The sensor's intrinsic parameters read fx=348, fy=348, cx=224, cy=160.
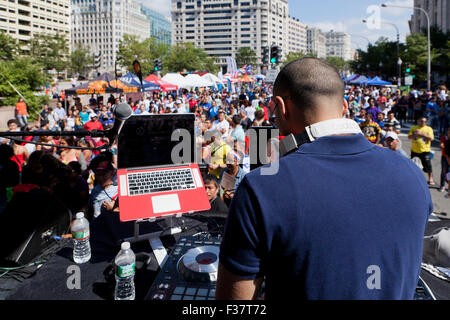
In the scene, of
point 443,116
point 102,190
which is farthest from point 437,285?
point 443,116

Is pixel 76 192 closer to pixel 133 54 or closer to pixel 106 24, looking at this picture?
pixel 133 54

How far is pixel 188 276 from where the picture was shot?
1.75 metres

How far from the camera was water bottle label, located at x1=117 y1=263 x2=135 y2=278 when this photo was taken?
70.2 inches

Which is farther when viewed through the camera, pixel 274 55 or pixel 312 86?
pixel 274 55

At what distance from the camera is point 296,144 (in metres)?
1.20

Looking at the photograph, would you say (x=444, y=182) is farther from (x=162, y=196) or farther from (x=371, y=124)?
(x=162, y=196)

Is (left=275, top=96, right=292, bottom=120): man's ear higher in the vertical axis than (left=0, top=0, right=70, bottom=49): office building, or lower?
lower

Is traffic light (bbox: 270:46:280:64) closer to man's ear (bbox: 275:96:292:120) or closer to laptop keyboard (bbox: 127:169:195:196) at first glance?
laptop keyboard (bbox: 127:169:195:196)

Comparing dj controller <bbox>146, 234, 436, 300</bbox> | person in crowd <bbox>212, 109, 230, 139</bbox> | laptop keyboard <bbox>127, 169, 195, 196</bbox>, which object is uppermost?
person in crowd <bbox>212, 109, 230, 139</bbox>

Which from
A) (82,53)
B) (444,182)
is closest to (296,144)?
(444,182)

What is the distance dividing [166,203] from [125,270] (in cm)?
63

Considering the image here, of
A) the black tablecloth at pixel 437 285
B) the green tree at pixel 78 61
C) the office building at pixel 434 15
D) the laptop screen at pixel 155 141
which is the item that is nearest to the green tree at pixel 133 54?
the green tree at pixel 78 61

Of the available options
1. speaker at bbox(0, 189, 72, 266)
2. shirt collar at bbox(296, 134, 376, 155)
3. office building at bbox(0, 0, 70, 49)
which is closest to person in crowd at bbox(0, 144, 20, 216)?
speaker at bbox(0, 189, 72, 266)

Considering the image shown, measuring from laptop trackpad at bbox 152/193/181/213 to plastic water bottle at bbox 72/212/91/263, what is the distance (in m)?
0.47
